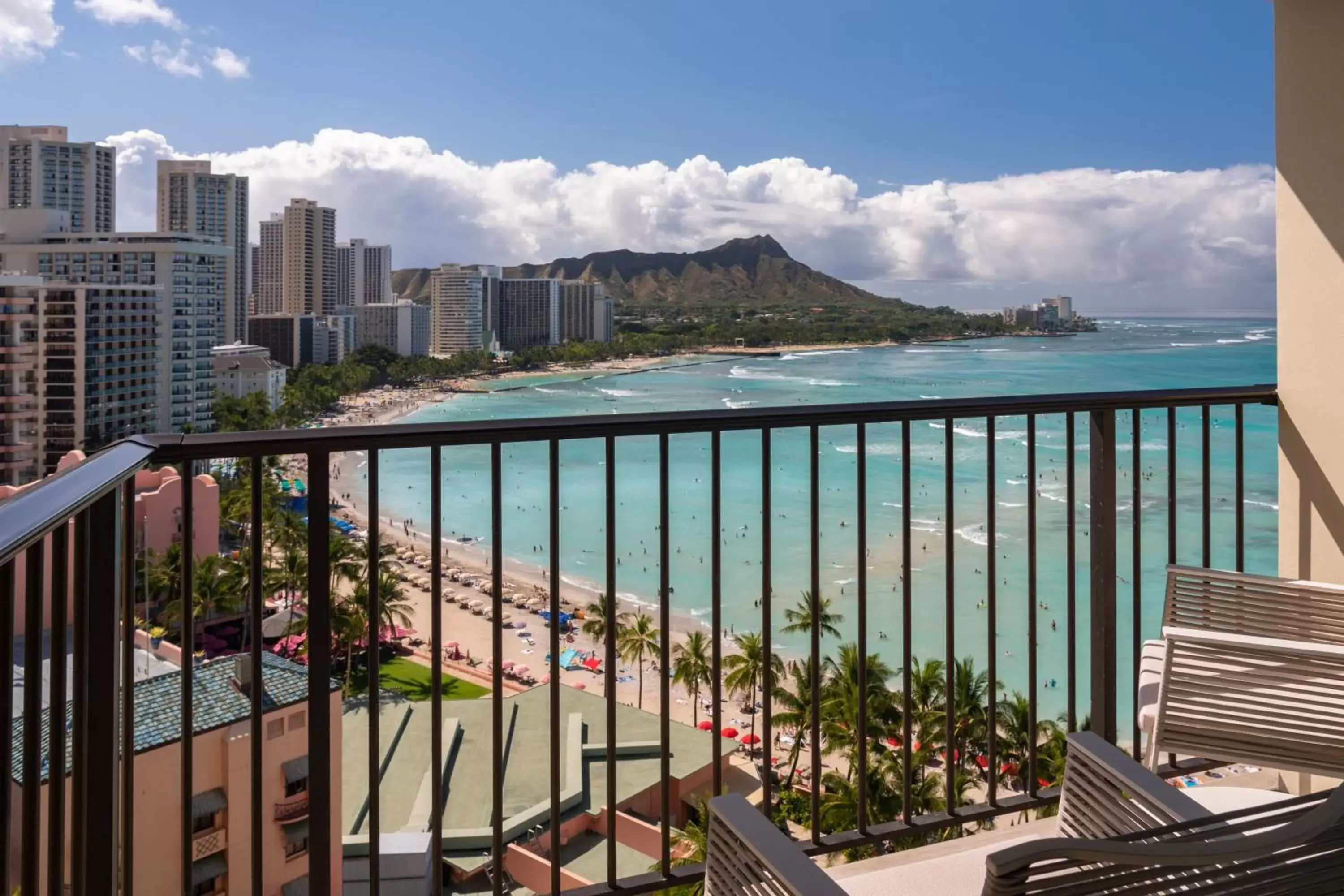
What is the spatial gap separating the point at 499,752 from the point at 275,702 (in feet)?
4.64

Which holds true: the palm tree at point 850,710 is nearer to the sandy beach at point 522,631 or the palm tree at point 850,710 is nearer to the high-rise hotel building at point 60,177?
the sandy beach at point 522,631

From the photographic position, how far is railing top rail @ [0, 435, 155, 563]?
678 millimetres

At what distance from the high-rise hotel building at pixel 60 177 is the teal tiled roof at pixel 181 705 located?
37.4m

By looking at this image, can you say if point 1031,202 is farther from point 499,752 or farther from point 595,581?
point 499,752

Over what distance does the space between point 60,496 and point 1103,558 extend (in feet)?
6.70

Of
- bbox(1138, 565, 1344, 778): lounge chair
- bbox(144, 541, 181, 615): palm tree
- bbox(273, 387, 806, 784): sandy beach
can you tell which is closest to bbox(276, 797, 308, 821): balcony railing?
bbox(144, 541, 181, 615): palm tree

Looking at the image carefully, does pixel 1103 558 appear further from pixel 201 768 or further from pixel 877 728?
pixel 877 728

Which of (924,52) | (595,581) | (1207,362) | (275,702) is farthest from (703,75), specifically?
(275,702)

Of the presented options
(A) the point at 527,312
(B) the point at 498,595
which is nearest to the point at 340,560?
(B) the point at 498,595

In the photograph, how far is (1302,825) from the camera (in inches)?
33.4

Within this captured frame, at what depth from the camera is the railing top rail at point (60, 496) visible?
678 mm

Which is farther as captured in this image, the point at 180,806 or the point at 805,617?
the point at 805,617

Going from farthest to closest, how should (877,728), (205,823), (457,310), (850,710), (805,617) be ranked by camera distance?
(457,310), (805,617), (877,728), (850,710), (205,823)

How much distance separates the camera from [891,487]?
33844 millimetres
